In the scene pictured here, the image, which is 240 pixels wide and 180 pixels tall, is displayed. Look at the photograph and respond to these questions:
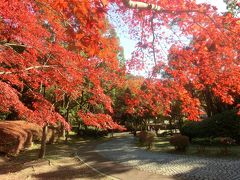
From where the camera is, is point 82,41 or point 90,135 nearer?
point 82,41

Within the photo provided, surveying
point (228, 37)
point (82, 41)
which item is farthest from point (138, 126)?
point (82, 41)

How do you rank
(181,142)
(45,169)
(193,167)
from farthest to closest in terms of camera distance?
(181,142) → (45,169) → (193,167)

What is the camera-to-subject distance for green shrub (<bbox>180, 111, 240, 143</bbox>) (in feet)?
72.9

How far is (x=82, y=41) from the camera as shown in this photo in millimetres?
6766

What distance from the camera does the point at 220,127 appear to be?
23.2 metres

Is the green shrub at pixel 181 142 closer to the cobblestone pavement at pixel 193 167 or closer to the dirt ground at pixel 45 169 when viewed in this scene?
the cobblestone pavement at pixel 193 167

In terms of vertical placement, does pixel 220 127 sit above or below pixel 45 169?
above

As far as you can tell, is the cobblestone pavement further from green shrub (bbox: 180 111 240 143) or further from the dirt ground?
green shrub (bbox: 180 111 240 143)

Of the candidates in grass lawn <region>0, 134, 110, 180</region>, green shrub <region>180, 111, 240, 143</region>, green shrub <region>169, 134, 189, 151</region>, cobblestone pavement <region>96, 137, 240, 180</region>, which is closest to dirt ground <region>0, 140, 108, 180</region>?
grass lawn <region>0, 134, 110, 180</region>

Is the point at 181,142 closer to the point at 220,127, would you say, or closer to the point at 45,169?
the point at 220,127

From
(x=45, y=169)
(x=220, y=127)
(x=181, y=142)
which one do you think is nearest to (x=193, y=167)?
(x=181, y=142)

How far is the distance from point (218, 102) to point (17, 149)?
20.1 m

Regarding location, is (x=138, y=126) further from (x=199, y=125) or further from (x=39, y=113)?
(x=39, y=113)

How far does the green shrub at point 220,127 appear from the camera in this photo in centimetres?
2223
